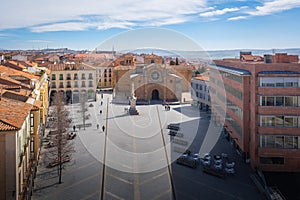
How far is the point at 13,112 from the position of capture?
15.6m

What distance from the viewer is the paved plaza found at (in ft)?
61.8

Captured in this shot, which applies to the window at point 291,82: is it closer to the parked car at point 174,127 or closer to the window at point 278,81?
the window at point 278,81

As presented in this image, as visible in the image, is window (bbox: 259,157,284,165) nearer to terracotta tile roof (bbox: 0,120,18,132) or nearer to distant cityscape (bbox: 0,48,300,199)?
distant cityscape (bbox: 0,48,300,199)

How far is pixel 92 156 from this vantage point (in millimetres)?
25922

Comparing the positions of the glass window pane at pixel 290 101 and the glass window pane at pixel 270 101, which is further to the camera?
the glass window pane at pixel 270 101

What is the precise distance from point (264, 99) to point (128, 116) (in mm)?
24041

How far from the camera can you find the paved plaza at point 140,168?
18.8 metres

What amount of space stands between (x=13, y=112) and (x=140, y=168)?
10.7 metres

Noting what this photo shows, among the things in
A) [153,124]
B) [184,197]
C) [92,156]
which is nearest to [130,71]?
[153,124]

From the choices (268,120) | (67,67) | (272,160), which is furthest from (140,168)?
(67,67)

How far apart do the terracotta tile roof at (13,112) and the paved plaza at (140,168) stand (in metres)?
5.53

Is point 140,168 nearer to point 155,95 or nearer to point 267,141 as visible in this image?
point 267,141

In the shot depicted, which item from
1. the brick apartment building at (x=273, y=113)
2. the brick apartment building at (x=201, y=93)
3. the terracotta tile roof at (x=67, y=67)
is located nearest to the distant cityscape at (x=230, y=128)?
the brick apartment building at (x=273, y=113)

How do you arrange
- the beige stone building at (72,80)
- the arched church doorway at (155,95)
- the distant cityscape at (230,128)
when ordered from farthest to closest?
the arched church doorway at (155,95)
the beige stone building at (72,80)
the distant cityscape at (230,128)
